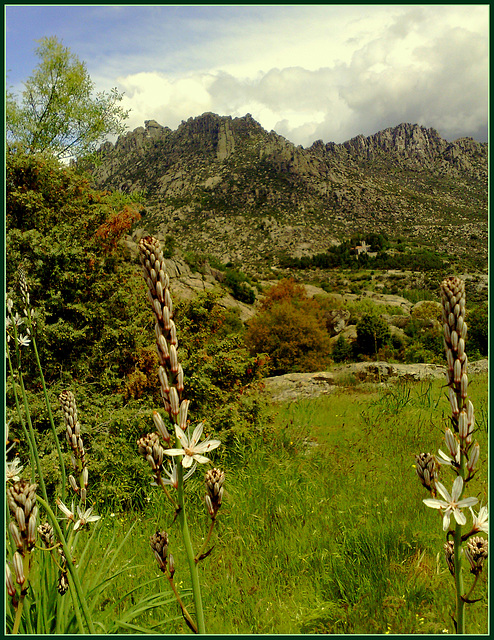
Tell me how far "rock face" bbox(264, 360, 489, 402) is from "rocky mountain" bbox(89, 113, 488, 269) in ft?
190

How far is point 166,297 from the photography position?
152cm

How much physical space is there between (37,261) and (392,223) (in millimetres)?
90493

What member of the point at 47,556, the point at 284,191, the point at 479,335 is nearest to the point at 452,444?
the point at 47,556

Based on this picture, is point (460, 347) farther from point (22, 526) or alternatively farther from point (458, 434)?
point (22, 526)

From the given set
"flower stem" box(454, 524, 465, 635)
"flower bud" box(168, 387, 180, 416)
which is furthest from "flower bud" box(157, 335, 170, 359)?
"flower stem" box(454, 524, 465, 635)

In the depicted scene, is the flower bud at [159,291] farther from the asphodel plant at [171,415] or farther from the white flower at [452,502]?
the white flower at [452,502]

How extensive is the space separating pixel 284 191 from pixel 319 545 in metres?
97.9

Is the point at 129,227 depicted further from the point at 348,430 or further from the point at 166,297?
the point at 166,297

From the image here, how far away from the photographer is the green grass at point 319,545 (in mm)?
3648

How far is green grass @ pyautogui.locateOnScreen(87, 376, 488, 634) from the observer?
144 inches

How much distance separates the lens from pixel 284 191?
96500mm

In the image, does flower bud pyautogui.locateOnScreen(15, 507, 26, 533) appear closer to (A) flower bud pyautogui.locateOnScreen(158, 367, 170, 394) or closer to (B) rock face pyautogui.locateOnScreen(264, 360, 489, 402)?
(A) flower bud pyautogui.locateOnScreen(158, 367, 170, 394)

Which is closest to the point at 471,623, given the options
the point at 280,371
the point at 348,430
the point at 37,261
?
the point at 348,430

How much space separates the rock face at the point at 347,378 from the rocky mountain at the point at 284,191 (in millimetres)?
57820
